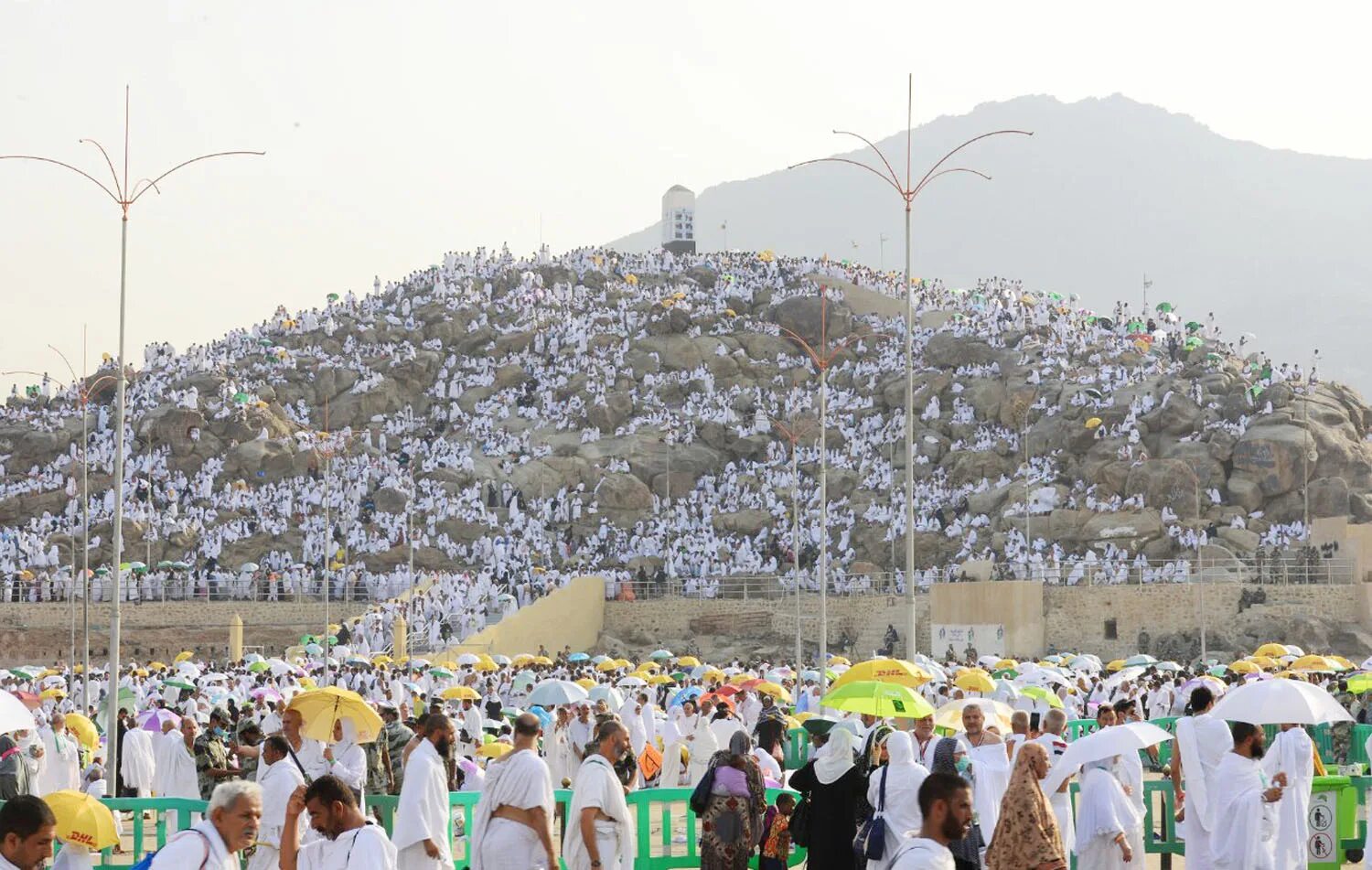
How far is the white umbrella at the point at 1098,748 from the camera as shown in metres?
11.0

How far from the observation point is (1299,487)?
5753 cm

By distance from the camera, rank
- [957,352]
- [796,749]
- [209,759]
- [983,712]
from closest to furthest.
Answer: [983,712] → [209,759] → [796,749] → [957,352]

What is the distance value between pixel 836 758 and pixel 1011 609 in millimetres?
36838

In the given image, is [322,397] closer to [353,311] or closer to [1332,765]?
[353,311]

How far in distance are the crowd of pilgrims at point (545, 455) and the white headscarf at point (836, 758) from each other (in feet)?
124

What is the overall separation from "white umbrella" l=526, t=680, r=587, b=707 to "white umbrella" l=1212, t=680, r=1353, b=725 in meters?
10.4

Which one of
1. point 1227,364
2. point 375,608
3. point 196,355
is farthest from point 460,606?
point 196,355

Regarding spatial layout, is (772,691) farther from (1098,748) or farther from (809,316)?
(809,316)

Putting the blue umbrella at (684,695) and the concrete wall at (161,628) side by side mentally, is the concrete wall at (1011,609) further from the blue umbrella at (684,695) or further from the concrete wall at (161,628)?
the blue umbrella at (684,695)

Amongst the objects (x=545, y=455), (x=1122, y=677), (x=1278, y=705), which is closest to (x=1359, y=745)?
(x=1278, y=705)

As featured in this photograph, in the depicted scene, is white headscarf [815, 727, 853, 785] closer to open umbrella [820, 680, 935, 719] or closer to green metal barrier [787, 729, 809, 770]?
open umbrella [820, 680, 935, 719]

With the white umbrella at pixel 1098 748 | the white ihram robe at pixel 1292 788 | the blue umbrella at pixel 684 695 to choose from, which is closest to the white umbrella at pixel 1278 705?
the white ihram robe at pixel 1292 788

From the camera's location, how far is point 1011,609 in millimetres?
47031

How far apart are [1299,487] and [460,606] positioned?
25576 mm
